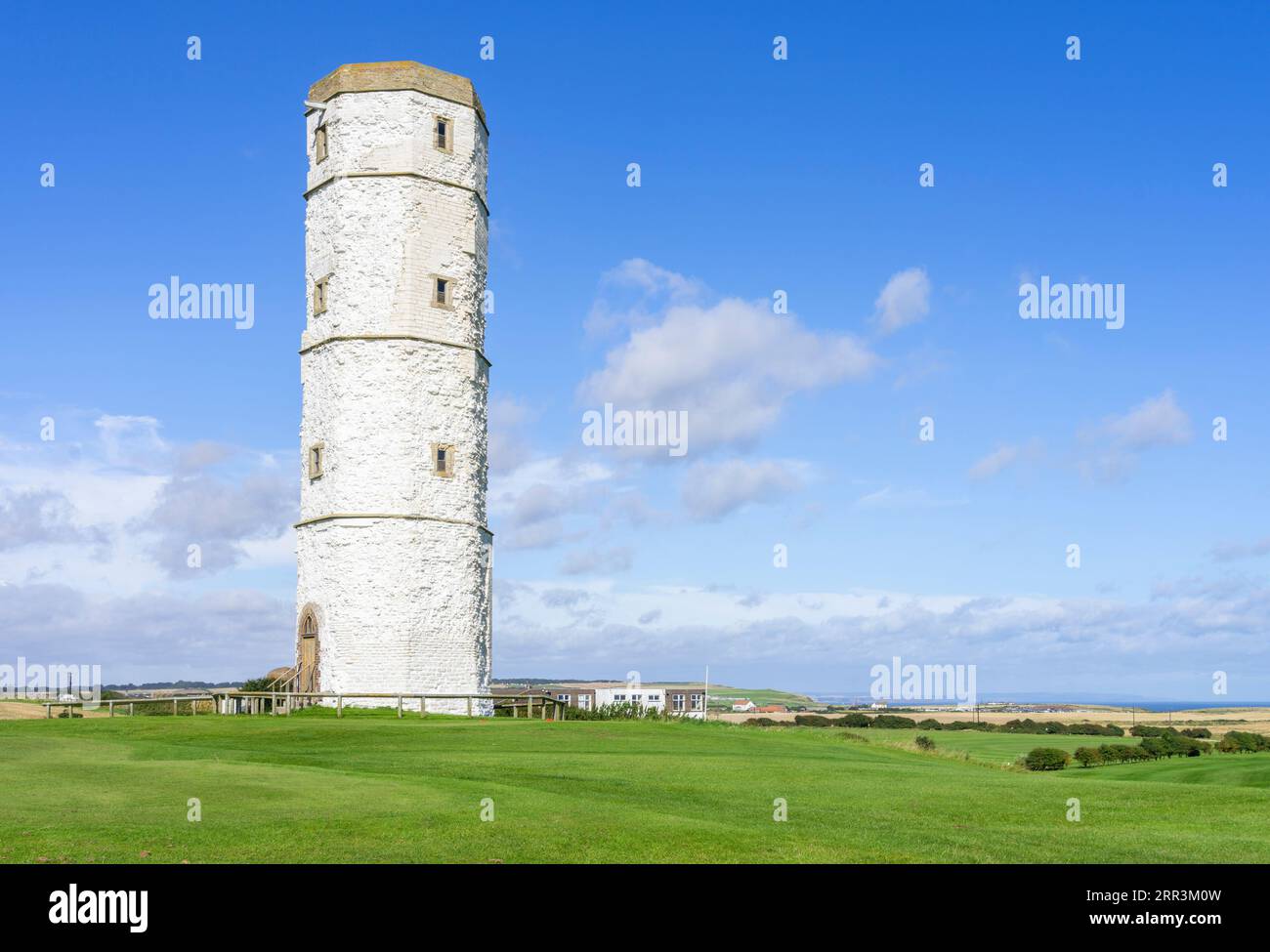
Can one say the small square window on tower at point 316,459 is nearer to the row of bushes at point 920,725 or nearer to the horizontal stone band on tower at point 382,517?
the horizontal stone band on tower at point 382,517

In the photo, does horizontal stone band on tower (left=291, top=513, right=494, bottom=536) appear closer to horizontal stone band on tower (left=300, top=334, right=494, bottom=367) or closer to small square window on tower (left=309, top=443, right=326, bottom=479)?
small square window on tower (left=309, top=443, right=326, bottom=479)

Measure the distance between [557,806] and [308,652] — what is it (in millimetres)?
31339

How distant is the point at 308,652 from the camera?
1860 inches

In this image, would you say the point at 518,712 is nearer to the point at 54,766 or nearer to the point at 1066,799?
the point at 54,766

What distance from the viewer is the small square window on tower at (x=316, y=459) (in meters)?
47.8

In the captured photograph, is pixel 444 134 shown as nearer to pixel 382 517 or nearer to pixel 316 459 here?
pixel 316 459

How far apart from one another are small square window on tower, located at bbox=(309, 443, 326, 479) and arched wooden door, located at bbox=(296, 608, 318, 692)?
17.8 ft

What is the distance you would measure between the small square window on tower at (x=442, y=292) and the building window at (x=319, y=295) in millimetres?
4398

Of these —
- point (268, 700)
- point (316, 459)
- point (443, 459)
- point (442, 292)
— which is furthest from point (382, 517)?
point (442, 292)

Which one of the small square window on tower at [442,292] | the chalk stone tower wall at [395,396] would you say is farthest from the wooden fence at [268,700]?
the small square window on tower at [442,292]

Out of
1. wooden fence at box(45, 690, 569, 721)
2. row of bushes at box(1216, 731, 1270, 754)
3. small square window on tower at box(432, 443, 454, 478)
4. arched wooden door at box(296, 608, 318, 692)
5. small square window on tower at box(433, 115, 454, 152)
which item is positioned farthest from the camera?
row of bushes at box(1216, 731, 1270, 754)

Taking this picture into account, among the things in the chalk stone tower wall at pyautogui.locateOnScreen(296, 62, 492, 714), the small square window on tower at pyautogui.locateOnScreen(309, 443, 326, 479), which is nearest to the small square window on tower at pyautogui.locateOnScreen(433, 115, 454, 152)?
the chalk stone tower wall at pyautogui.locateOnScreen(296, 62, 492, 714)

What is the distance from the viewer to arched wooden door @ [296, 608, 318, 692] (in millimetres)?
46719

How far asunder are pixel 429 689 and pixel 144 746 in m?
17.6
